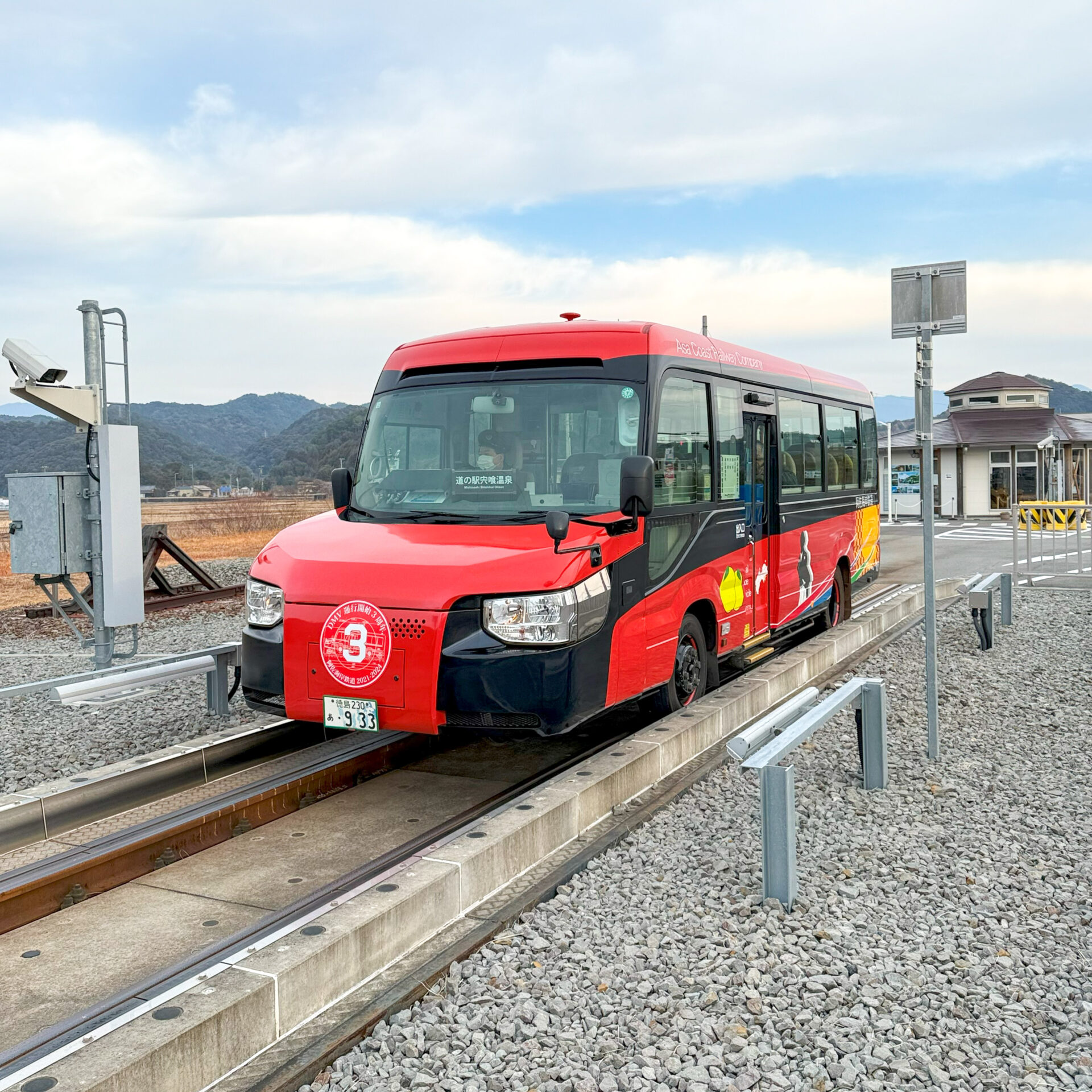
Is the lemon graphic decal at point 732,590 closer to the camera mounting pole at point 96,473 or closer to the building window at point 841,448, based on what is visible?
the building window at point 841,448

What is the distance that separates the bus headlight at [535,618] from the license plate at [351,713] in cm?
78

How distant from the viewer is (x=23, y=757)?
752cm

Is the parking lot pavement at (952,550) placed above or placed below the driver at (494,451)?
below

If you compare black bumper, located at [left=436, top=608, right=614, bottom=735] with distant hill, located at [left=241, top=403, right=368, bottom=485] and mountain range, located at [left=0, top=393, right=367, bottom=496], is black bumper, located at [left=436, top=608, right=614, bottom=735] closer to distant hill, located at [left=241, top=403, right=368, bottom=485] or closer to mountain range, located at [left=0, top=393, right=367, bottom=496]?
distant hill, located at [left=241, top=403, right=368, bottom=485]

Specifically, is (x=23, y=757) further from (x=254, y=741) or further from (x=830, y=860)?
(x=830, y=860)

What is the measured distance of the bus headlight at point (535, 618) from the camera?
5863mm

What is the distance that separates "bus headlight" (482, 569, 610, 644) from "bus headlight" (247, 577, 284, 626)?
4.32 feet

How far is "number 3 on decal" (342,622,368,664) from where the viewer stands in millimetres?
5949

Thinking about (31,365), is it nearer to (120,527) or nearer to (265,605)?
(120,527)

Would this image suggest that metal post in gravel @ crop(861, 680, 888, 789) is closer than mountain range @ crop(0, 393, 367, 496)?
Yes

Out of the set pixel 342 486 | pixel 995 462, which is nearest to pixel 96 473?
pixel 342 486

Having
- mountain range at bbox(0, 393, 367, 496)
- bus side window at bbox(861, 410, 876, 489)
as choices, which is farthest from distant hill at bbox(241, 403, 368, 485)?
bus side window at bbox(861, 410, 876, 489)

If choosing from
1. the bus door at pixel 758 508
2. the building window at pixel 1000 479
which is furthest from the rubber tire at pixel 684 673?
the building window at pixel 1000 479

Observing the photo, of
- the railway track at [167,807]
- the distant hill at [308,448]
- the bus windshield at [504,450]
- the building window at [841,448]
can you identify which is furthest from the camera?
the distant hill at [308,448]
